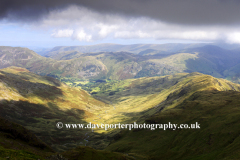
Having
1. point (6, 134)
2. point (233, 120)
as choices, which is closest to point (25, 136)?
point (6, 134)

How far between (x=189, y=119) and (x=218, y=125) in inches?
1577

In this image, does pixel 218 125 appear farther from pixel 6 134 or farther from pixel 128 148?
pixel 6 134

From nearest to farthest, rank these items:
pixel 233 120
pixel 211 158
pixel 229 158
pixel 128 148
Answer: pixel 229 158, pixel 211 158, pixel 233 120, pixel 128 148

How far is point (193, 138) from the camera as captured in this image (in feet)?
419

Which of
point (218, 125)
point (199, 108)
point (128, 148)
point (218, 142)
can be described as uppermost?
point (199, 108)

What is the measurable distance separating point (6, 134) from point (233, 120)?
536 feet

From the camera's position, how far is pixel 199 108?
192000 millimetres

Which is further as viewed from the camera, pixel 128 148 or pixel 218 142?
pixel 128 148

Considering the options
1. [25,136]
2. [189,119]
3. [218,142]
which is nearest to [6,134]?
[25,136]

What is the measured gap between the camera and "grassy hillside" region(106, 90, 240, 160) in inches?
4006

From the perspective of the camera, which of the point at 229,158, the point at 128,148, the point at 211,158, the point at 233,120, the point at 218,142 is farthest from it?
the point at 128,148

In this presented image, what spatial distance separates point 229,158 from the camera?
250ft

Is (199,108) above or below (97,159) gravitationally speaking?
above

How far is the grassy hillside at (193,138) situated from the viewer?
334ft
